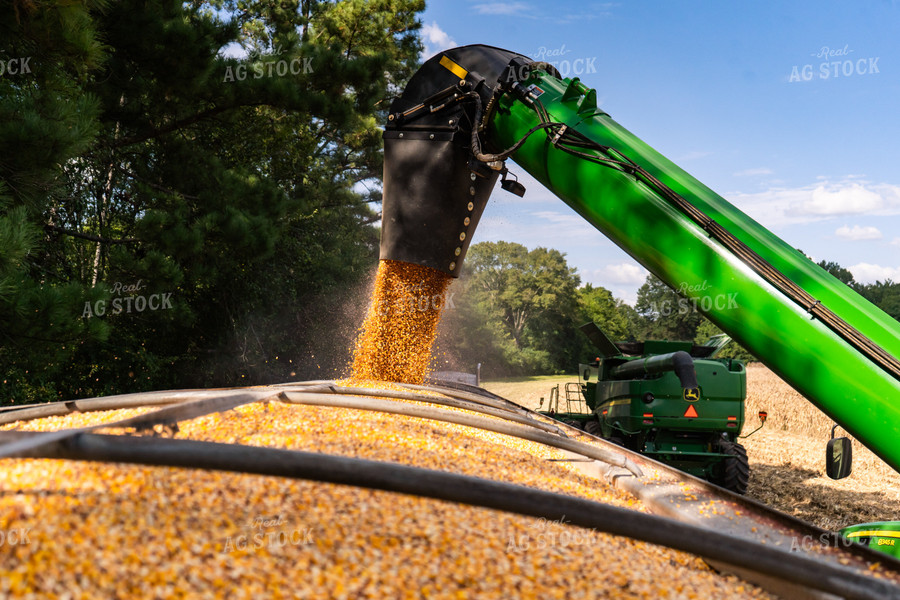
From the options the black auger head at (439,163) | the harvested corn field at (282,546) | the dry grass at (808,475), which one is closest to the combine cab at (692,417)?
the dry grass at (808,475)

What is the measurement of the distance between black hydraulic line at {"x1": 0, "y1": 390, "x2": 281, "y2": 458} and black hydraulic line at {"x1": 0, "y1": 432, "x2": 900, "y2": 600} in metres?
0.02

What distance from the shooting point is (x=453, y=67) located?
443cm

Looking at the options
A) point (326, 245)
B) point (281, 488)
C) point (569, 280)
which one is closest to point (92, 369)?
point (326, 245)

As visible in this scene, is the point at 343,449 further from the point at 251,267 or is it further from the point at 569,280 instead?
the point at 569,280

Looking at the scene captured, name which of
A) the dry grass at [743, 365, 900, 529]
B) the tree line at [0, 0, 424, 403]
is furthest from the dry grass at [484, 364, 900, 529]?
the tree line at [0, 0, 424, 403]

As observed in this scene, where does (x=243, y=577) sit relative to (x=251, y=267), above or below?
below

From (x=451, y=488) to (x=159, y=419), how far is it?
0.99 meters

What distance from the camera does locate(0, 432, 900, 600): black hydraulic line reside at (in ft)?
4.14

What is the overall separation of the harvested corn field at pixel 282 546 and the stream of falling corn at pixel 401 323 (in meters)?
3.05

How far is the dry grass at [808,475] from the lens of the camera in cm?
761

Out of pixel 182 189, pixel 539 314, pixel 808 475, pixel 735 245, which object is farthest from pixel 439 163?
pixel 539 314

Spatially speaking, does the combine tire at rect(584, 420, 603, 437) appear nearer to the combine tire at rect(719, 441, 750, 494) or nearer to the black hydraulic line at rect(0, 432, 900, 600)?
the combine tire at rect(719, 441, 750, 494)

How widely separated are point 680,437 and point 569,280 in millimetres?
39422

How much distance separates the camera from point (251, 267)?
12750 mm
